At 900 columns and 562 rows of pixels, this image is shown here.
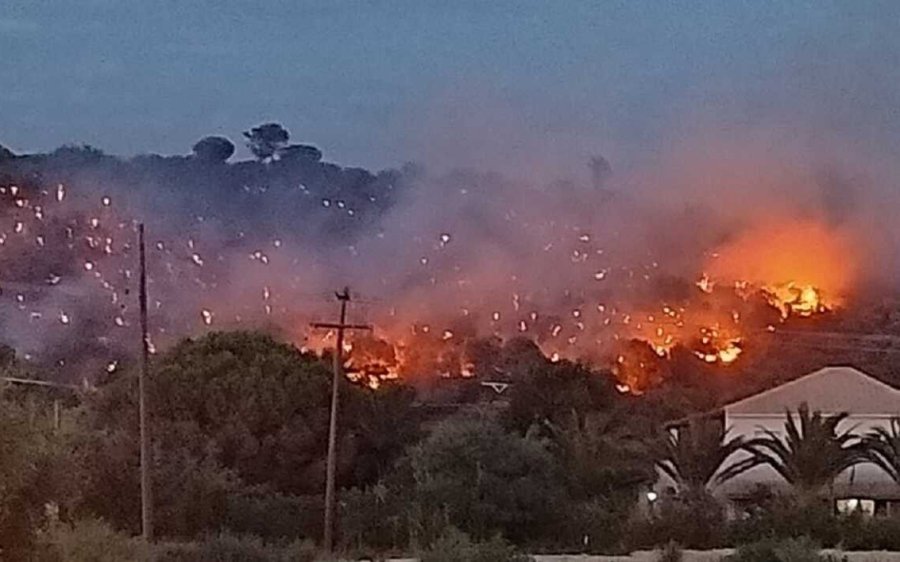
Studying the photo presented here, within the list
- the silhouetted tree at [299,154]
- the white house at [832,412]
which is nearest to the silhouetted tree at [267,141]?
the silhouetted tree at [299,154]

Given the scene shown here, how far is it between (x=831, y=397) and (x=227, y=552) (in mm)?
37223

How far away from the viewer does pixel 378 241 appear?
136 metres

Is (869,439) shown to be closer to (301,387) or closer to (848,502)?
(848,502)

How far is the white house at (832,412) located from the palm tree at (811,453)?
371 cm

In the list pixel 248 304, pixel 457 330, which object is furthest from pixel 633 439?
pixel 248 304

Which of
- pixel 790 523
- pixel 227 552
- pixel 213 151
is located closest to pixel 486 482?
pixel 790 523

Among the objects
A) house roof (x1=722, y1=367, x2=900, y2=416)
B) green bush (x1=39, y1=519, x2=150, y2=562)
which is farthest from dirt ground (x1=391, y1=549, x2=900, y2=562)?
house roof (x1=722, y1=367, x2=900, y2=416)

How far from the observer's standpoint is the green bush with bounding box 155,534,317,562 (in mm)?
33969

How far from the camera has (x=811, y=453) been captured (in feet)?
164

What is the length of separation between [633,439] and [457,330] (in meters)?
47.7

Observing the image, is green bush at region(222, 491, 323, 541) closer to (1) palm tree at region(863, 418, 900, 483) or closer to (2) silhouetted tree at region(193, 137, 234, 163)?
(1) palm tree at region(863, 418, 900, 483)

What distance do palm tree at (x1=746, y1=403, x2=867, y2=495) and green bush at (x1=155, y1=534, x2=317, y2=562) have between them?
17550mm

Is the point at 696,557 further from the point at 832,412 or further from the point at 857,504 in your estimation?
the point at 832,412

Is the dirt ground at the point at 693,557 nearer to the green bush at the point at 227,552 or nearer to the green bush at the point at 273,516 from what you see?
the green bush at the point at 227,552
